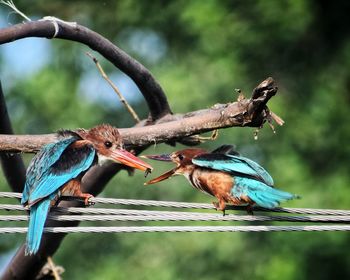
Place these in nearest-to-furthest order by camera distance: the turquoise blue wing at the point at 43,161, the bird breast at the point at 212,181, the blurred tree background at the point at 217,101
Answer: the turquoise blue wing at the point at 43,161 → the bird breast at the point at 212,181 → the blurred tree background at the point at 217,101

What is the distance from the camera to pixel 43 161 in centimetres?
362

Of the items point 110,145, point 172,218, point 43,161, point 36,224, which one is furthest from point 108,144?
point 172,218

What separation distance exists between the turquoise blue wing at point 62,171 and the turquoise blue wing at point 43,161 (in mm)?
12

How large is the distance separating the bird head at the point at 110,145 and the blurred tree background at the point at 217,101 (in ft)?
9.71

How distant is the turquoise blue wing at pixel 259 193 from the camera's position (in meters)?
3.46

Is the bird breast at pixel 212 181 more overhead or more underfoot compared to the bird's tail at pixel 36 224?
more overhead

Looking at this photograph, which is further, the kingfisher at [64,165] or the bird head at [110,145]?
the bird head at [110,145]

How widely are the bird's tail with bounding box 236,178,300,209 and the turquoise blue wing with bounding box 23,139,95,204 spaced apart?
0.67 meters

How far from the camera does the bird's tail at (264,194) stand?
11.3ft

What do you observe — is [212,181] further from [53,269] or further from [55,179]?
[53,269]

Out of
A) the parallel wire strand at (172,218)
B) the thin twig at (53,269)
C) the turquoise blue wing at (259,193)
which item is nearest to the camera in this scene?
the parallel wire strand at (172,218)

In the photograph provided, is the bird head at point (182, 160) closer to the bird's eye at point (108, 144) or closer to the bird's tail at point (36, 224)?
the bird's eye at point (108, 144)

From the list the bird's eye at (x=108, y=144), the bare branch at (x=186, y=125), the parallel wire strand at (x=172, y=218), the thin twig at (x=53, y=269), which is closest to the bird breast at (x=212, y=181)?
the bare branch at (x=186, y=125)

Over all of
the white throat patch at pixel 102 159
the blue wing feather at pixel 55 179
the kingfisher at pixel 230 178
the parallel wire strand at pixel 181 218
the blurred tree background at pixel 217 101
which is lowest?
the parallel wire strand at pixel 181 218
